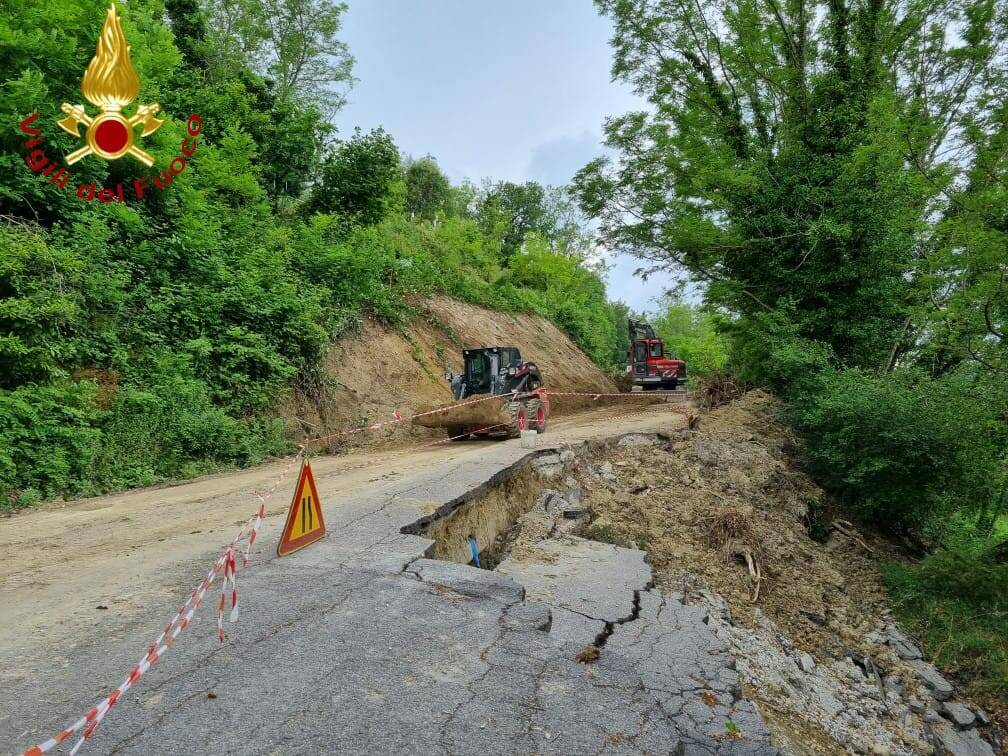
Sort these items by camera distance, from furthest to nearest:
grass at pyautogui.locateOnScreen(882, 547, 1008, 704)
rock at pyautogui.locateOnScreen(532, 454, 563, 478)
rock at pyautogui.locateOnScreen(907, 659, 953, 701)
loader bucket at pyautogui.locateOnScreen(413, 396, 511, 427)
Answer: loader bucket at pyautogui.locateOnScreen(413, 396, 511, 427), rock at pyautogui.locateOnScreen(532, 454, 563, 478), grass at pyautogui.locateOnScreen(882, 547, 1008, 704), rock at pyautogui.locateOnScreen(907, 659, 953, 701)

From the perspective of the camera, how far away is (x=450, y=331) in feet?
67.9

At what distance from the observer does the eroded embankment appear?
532 cm

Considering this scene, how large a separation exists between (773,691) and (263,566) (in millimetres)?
4565

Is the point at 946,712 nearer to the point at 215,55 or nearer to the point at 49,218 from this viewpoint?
the point at 49,218

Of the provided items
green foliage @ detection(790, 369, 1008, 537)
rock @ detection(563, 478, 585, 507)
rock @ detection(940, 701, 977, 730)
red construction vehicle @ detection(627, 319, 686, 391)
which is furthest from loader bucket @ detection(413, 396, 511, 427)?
red construction vehicle @ detection(627, 319, 686, 391)

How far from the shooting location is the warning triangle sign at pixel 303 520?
15.7ft

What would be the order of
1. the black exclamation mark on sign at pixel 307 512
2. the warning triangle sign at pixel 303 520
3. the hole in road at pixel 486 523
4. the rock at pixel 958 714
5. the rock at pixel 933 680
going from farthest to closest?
the rock at pixel 933 680 → the rock at pixel 958 714 → the hole in road at pixel 486 523 → the black exclamation mark on sign at pixel 307 512 → the warning triangle sign at pixel 303 520

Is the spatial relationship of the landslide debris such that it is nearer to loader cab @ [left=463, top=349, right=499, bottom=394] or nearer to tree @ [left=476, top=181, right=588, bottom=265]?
loader cab @ [left=463, top=349, right=499, bottom=394]

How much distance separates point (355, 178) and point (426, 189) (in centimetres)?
1963

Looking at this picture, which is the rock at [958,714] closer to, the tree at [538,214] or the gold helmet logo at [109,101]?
the gold helmet logo at [109,101]

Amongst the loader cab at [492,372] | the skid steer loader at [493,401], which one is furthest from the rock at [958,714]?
the loader cab at [492,372]

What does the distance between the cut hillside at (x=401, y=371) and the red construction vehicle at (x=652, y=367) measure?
290 cm

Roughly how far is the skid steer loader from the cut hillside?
4.04ft

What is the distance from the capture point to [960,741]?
6.17 m
